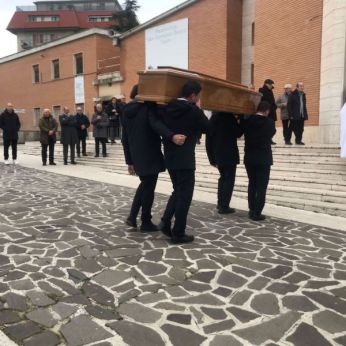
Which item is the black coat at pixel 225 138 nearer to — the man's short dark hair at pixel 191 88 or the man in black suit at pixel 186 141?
the man in black suit at pixel 186 141

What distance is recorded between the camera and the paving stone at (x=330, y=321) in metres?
2.88

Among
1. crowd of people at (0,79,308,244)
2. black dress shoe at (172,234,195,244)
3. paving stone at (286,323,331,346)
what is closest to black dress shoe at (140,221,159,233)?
crowd of people at (0,79,308,244)

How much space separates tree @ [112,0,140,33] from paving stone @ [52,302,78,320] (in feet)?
128

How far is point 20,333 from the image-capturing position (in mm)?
2789

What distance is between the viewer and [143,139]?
4.84 meters

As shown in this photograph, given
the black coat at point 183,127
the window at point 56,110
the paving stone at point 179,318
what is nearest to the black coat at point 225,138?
the black coat at point 183,127

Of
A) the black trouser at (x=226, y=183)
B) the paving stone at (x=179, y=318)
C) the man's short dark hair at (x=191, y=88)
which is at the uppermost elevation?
the man's short dark hair at (x=191, y=88)

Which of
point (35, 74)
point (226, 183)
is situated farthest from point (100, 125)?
point (35, 74)

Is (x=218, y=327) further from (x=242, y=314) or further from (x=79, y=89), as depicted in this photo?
(x=79, y=89)

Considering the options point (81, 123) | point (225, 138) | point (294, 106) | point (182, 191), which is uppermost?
point (294, 106)

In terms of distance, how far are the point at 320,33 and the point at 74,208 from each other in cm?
1064

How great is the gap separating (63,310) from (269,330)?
149 centimetres

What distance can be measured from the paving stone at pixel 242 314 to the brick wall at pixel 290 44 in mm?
11717

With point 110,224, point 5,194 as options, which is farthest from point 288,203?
point 5,194
